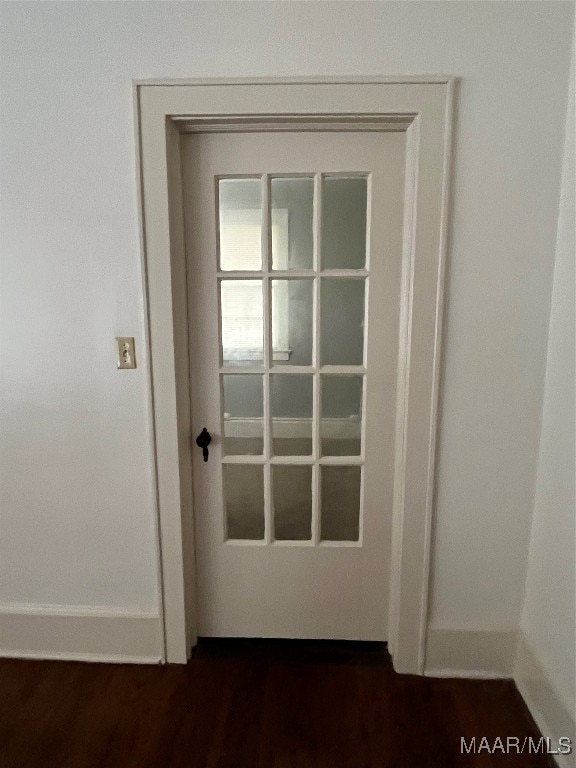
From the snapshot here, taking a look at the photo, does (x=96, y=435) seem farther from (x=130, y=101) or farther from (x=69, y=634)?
(x=130, y=101)

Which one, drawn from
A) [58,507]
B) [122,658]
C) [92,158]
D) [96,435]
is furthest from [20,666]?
[92,158]

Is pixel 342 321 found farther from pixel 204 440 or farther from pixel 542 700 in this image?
pixel 542 700

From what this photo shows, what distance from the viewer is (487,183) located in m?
1.44

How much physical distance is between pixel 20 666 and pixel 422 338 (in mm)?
1938

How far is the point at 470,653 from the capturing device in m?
1.71

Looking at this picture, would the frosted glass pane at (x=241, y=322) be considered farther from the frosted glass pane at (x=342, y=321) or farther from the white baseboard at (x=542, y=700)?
the white baseboard at (x=542, y=700)

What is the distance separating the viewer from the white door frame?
1415 millimetres

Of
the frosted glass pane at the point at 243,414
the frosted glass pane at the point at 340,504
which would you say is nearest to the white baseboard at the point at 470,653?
the frosted glass pane at the point at 340,504

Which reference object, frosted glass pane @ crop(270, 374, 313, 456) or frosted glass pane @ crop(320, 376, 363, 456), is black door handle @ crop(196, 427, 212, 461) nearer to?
frosted glass pane @ crop(270, 374, 313, 456)

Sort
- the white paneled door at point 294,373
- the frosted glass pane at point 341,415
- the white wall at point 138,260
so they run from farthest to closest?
the frosted glass pane at point 341,415 → the white paneled door at point 294,373 → the white wall at point 138,260

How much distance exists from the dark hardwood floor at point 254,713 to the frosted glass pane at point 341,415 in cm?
83

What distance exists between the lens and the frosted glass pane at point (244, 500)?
1771 millimetres

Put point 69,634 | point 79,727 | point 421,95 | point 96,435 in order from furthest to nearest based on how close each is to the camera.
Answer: point 69,634, point 96,435, point 79,727, point 421,95

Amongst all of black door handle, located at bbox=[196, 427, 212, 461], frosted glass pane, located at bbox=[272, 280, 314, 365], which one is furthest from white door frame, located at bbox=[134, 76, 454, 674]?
frosted glass pane, located at bbox=[272, 280, 314, 365]
